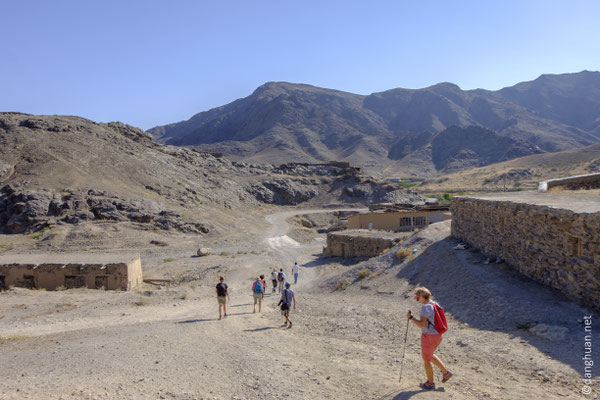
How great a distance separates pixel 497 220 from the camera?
12172mm

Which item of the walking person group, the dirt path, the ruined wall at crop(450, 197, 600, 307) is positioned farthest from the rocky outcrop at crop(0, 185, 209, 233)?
the ruined wall at crop(450, 197, 600, 307)

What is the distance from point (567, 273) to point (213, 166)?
58.0 m

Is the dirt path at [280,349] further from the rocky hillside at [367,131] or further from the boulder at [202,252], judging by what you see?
the rocky hillside at [367,131]

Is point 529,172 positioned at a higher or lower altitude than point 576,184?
higher

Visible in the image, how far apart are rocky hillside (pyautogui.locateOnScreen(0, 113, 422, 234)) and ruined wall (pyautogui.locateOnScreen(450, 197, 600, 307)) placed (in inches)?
1134

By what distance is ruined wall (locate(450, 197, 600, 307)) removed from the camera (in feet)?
25.6

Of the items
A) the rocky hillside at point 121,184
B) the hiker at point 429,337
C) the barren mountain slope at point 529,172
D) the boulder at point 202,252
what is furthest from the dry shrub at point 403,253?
the barren mountain slope at point 529,172

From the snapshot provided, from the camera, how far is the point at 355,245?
948 inches

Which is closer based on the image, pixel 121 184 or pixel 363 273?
pixel 363 273

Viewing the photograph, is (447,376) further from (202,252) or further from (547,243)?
(202,252)

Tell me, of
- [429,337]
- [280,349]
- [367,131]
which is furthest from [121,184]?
[367,131]

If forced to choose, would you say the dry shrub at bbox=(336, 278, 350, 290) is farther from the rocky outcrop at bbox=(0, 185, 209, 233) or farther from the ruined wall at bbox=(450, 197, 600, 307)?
the rocky outcrop at bbox=(0, 185, 209, 233)

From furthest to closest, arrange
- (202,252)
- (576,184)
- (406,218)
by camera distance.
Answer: (202,252)
(406,218)
(576,184)

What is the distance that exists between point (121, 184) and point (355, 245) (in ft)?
88.9
